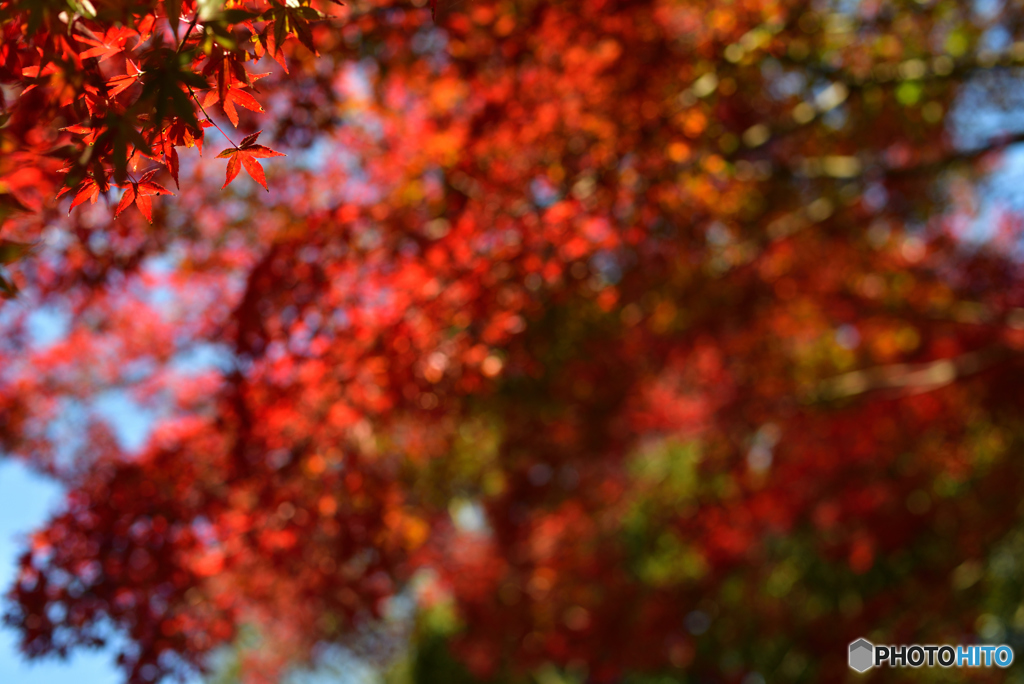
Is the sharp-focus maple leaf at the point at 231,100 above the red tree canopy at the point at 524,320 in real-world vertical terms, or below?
below

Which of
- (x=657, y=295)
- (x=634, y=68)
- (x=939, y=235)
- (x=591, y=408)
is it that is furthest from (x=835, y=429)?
(x=634, y=68)

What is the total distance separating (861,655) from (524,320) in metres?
5.74

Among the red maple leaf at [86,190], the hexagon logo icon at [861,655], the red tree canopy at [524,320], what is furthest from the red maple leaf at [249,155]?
the hexagon logo icon at [861,655]

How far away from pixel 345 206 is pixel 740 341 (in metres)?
4.70

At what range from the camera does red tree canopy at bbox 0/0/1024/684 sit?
11.2 feet

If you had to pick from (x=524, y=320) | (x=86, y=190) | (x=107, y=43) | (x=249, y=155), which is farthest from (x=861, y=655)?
(x=107, y=43)

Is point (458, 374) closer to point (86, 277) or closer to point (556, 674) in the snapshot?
point (86, 277)

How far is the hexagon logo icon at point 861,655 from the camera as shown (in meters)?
6.93

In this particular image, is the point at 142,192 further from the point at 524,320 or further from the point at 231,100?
the point at 524,320

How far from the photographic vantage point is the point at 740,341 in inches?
292

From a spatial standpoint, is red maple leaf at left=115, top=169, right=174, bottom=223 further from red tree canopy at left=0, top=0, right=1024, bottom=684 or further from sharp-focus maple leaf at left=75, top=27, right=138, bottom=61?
sharp-focus maple leaf at left=75, top=27, right=138, bottom=61

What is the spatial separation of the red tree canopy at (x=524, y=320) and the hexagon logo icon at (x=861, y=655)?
1.05 feet

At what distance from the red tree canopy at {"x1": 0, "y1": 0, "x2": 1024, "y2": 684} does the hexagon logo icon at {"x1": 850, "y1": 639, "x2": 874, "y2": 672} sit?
320mm

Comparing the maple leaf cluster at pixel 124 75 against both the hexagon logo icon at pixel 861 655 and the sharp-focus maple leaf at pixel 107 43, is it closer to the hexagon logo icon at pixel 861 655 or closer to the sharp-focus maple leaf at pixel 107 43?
the sharp-focus maple leaf at pixel 107 43
